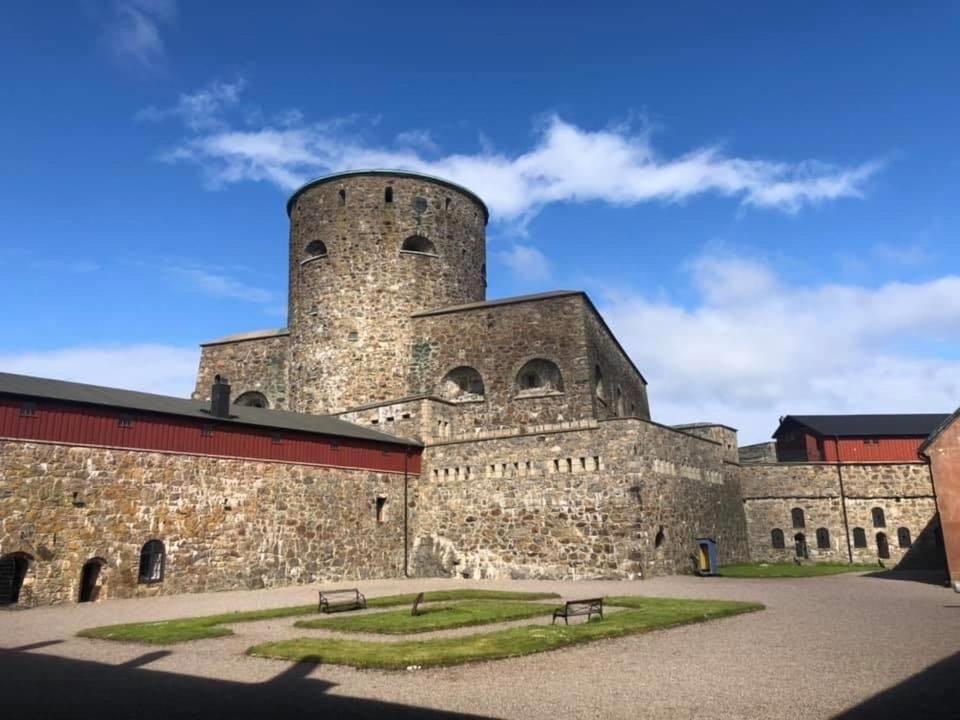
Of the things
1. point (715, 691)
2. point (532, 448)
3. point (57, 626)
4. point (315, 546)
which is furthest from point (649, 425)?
point (57, 626)

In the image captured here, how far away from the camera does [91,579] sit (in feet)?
57.6

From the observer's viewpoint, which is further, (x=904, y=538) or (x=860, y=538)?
(x=860, y=538)

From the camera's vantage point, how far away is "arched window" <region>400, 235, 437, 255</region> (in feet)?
107

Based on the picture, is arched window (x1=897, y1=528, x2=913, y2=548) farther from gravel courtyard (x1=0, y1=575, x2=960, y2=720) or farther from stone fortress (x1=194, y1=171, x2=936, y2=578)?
gravel courtyard (x1=0, y1=575, x2=960, y2=720)

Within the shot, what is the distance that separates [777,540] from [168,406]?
90.3 ft

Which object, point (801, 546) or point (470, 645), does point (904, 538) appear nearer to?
point (801, 546)

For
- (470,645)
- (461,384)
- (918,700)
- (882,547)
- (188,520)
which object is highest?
(461,384)

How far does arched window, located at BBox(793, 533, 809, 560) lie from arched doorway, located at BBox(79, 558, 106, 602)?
29.0 meters

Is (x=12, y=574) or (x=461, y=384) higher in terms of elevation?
(x=461, y=384)

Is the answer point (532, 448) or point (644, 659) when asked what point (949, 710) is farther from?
point (532, 448)

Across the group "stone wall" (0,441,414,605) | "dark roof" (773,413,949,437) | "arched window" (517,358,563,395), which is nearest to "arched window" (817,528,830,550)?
"dark roof" (773,413,949,437)

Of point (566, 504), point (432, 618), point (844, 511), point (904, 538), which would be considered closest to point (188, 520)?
point (432, 618)

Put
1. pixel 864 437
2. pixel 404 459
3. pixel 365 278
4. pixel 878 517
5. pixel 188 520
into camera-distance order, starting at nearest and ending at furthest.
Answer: pixel 188 520 → pixel 404 459 → pixel 365 278 → pixel 878 517 → pixel 864 437

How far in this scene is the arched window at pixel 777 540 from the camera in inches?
1291
